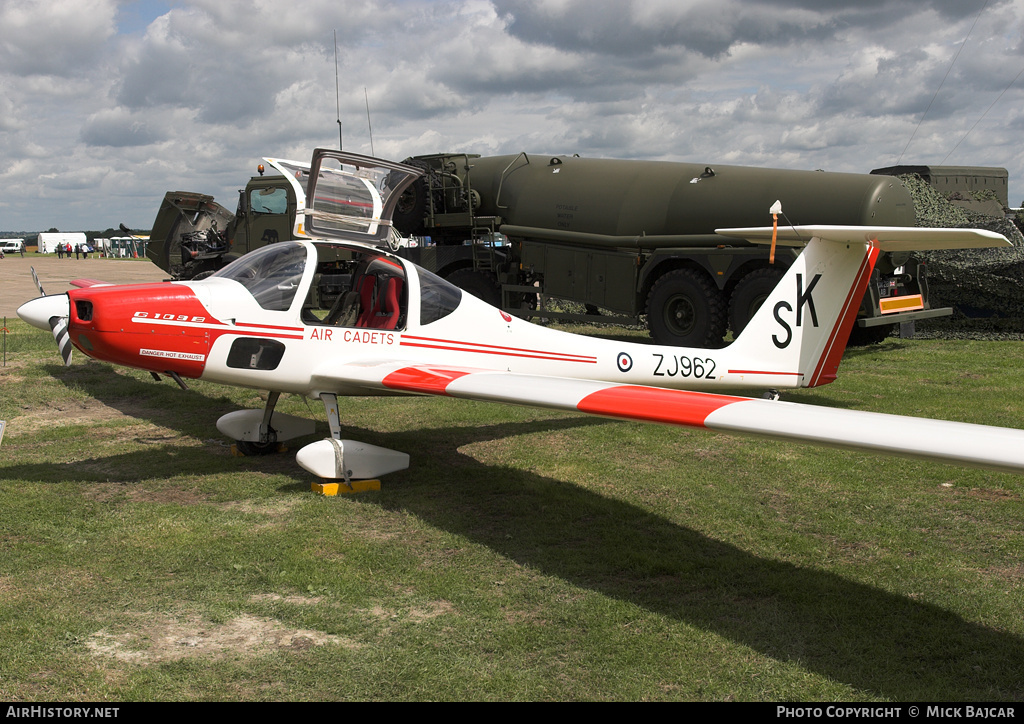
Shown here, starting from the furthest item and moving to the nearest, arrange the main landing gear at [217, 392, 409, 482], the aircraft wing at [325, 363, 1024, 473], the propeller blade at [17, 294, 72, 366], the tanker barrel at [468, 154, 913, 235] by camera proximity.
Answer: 1. the tanker barrel at [468, 154, 913, 235]
2. the propeller blade at [17, 294, 72, 366]
3. the main landing gear at [217, 392, 409, 482]
4. the aircraft wing at [325, 363, 1024, 473]

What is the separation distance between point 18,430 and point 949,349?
13.6 meters

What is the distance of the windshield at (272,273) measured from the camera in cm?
687

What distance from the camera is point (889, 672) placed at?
381cm

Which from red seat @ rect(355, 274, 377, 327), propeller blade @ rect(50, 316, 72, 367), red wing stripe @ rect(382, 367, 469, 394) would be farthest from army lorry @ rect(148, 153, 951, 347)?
propeller blade @ rect(50, 316, 72, 367)

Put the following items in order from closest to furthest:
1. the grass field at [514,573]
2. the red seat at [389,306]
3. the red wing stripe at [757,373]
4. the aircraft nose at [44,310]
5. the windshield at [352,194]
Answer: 1. the grass field at [514,573]
2. the red seat at [389,306]
3. the windshield at [352,194]
4. the red wing stripe at [757,373]
5. the aircraft nose at [44,310]

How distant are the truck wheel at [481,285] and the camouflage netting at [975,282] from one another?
7.73 meters

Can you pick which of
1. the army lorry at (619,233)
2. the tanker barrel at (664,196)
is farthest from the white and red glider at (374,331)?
the tanker barrel at (664,196)

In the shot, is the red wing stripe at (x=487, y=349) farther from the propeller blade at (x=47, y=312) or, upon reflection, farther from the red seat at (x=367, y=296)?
the propeller blade at (x=47, y=312)

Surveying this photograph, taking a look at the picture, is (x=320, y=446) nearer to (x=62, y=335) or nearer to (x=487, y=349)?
(x=487, y=349)

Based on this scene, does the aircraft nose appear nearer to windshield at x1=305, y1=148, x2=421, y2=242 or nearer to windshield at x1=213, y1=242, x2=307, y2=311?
windshield at x1=213, y1=242, x2=307, y2=311

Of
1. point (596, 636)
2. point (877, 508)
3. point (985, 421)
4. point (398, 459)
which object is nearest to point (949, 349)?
point (985, 421)

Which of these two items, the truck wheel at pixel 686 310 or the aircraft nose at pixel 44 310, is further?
the truck wheel at pixel 686 310

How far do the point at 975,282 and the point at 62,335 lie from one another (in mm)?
14263

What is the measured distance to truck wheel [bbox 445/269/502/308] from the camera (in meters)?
15.8
